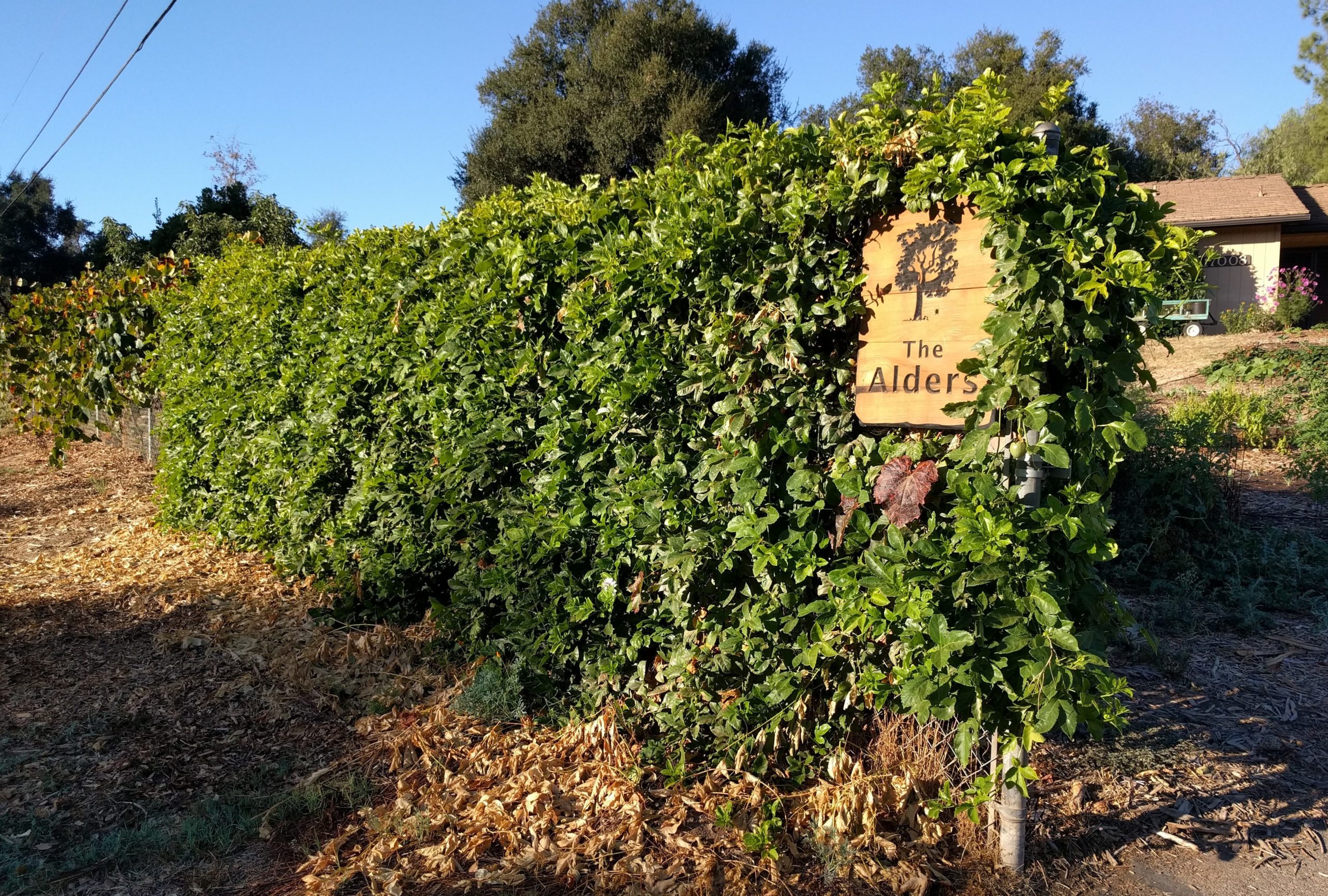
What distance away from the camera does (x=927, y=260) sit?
2.81 m

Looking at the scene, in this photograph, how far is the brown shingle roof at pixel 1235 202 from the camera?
20.9m

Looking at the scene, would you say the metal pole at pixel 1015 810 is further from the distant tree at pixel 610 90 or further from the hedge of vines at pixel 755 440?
the distant tree at pixel 610 90

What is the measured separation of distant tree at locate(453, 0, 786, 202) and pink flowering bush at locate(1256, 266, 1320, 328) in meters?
13.1

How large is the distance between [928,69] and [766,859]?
32096 millimetres

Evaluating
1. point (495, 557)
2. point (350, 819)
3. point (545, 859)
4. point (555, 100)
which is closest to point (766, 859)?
point (545, 859)

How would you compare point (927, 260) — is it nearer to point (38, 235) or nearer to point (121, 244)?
point (121, 244)

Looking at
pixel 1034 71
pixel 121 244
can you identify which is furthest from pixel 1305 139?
pixel 121 244

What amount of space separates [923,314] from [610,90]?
24289mm

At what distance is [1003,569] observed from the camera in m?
2.57

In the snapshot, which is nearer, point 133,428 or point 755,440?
point 755,440

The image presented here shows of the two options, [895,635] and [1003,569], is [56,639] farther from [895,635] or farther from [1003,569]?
[1003,569]

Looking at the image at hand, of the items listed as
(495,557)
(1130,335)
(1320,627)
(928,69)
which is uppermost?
(928,69)

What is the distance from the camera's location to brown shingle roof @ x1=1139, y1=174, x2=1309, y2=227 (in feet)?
68.4

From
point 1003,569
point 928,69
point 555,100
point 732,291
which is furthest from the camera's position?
point 928,69
